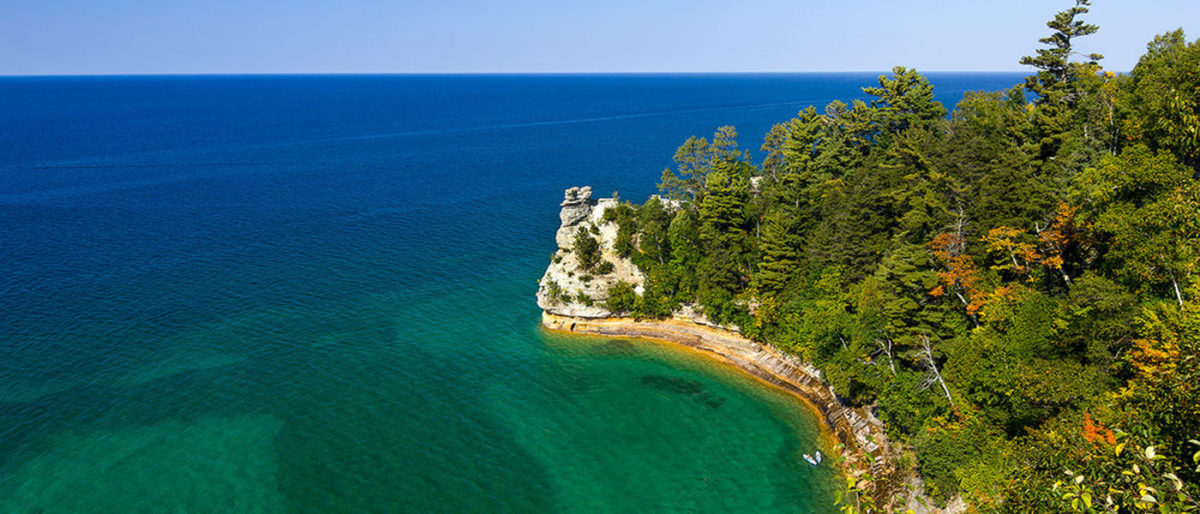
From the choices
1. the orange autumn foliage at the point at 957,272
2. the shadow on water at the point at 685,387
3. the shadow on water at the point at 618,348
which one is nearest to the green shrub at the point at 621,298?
the shadow on water at the point at 618,348

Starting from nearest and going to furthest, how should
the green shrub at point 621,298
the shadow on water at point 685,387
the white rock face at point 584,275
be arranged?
the shadow on water at point 685,387, the green shrub at point 621,298, the white rock face at point 584,275

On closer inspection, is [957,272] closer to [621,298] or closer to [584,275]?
[621,298]

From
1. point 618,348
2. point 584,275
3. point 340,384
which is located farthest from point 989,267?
point 340,384

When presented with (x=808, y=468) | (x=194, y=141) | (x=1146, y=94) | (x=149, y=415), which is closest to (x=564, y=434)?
(x=808, y=468)

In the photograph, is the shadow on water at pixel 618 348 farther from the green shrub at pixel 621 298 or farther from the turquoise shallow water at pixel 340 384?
the green shrub at pixel 621 298

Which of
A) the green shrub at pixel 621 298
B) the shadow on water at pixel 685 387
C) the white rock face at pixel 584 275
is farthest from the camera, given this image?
the white rock face at pixel 584 275

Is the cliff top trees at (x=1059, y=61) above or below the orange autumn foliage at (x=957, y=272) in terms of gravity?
above
